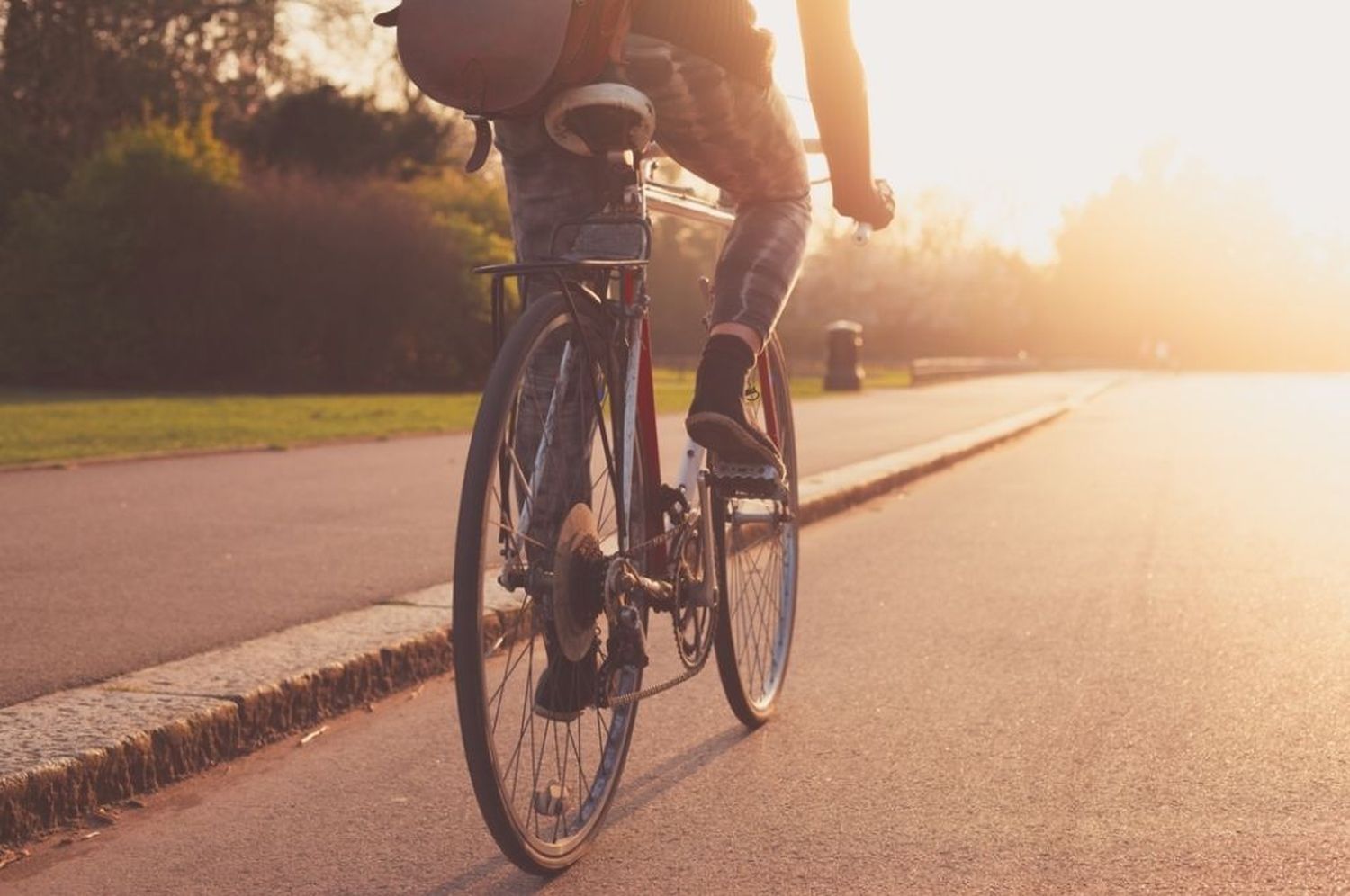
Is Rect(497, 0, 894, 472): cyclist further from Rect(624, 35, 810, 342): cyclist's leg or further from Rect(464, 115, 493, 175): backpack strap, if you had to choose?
Rect(464, 115, 493, 175): backpack strap

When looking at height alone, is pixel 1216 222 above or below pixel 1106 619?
above

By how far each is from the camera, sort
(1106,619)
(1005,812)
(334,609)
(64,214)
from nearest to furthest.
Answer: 1. (1005,812)
2. (334,609)
3. (1106,619)
4. (64,214)

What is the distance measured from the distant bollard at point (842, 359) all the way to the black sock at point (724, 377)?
88.4 feet

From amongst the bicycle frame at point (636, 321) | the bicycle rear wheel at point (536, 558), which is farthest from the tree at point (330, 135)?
the bicycle rear wheel at point (536, 558)

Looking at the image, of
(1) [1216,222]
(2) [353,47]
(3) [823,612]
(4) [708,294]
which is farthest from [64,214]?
(1) [1216,222]

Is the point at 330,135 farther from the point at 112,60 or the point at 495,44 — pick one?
the point at 495,44

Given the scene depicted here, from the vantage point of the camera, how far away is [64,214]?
28016mm

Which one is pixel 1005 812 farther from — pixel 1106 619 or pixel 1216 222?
pixel 1216 222

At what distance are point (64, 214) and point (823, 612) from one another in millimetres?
24012

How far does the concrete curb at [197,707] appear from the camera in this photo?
3.61 meters

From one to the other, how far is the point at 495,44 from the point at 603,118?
28 cm

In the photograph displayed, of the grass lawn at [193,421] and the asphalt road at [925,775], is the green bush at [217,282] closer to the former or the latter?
the grass lawn at [193,421]

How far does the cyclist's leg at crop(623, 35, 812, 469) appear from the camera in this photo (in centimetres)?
340

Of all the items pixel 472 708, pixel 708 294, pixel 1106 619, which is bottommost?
pixel 1106 619
